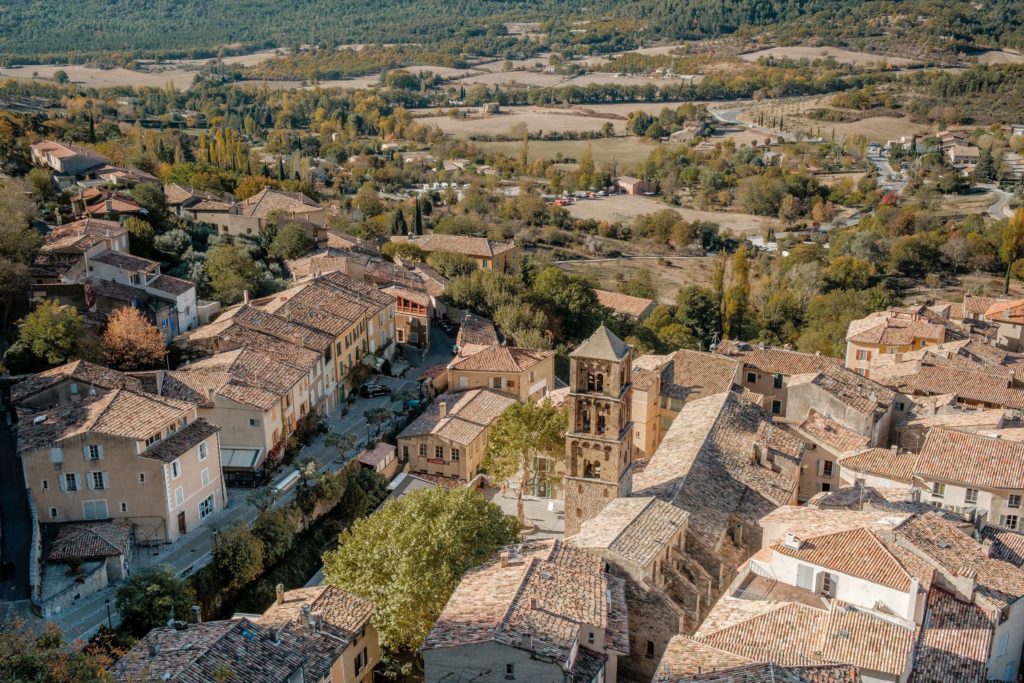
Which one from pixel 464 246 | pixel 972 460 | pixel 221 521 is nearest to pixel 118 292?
pixel 221 521

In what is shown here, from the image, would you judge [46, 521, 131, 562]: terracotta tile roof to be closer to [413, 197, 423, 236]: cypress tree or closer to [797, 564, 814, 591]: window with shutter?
[797, 564, 814, 591]: window with shutter

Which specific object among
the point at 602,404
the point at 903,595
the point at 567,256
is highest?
the point at 602,404

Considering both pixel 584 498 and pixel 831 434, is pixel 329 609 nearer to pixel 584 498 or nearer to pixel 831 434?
pixel 584 498

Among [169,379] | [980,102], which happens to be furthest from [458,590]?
[980,102]

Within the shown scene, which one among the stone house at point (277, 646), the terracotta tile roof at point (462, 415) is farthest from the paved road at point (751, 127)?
the stone house at point (277, 646)

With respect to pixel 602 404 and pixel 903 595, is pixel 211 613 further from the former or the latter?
pixel 903 595

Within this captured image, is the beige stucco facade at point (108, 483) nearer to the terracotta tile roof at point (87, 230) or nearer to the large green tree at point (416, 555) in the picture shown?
the large green tree at point (416, 555)
